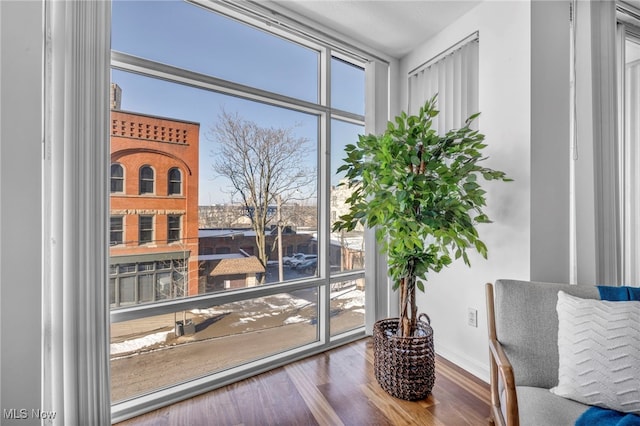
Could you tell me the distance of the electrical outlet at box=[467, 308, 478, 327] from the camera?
2.14m

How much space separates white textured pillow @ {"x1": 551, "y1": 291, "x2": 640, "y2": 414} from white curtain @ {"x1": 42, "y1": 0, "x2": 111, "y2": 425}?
6.85 ft

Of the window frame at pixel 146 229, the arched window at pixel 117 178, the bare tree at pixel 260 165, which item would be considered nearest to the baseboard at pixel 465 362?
the bare tree at pixel 260 165

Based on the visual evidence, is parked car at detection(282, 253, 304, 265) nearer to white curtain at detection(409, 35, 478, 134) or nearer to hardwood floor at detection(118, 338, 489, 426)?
hardwood floor at detection(118, 338, 489, 426)

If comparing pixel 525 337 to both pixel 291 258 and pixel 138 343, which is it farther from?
pixel 138 343

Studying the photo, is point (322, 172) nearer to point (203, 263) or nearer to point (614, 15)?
point (203, 263)

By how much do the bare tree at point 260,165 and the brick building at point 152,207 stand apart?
199 mm

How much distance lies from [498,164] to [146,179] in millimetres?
2222

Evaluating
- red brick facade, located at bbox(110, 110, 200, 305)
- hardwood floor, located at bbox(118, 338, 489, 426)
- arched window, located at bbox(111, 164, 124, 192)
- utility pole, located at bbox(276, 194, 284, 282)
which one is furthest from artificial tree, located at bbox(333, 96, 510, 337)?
arched window, located at bbox(111, 164, 124, 192)

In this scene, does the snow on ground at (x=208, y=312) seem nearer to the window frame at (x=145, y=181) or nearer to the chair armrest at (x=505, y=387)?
the window frame at (x=145, y=181)

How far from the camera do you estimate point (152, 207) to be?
6.10ft

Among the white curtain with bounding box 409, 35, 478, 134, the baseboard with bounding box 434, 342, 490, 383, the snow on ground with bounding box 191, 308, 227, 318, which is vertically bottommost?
the baseboard with bounding box 434, 342, 490, 383

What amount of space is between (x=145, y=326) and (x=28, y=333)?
22.9 inches

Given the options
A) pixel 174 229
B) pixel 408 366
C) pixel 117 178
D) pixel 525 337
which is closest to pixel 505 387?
pixel 525 337

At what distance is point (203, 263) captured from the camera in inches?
80.5
